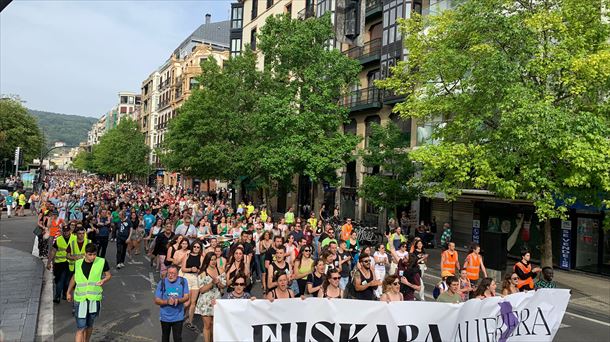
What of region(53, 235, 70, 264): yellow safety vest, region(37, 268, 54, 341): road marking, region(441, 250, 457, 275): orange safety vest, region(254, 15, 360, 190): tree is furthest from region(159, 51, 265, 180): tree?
region(441, 250, 457, 275): orange safety vest

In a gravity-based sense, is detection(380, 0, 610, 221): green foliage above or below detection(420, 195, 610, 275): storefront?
above

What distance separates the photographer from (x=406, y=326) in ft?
21.0

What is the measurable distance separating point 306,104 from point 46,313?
17.4m

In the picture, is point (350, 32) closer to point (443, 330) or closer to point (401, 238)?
point (401, 238)

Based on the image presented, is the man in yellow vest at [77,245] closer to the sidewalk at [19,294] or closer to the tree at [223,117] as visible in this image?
the sidewalk at [19,294]

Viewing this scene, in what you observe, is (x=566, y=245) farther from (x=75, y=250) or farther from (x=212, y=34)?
(x=212, y=34)

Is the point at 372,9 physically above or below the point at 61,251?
above

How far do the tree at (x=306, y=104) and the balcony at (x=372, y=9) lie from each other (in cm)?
609

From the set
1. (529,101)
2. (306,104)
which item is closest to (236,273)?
(529,101)

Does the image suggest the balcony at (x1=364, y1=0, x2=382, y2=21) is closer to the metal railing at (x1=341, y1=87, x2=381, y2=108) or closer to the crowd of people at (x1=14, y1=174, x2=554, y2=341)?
the metal railing at (x1=341, y1=87, x2=381, y2=108)

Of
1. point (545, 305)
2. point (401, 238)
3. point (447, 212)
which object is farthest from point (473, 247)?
point (447, 212)

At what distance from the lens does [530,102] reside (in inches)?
525

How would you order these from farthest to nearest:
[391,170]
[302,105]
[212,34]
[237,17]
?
[212,34]
[237,17]
[302,105]
[391,170]

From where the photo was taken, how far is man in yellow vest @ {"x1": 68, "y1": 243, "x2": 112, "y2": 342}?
7.00 metres
